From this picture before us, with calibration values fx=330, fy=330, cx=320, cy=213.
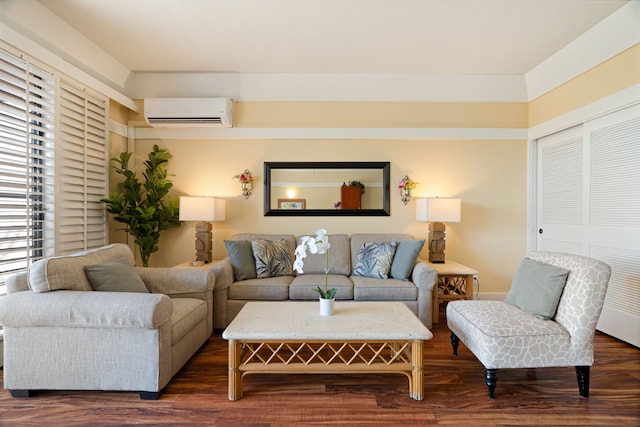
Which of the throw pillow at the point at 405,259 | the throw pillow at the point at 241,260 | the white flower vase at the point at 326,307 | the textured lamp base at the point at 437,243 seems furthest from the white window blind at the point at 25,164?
the textured lamp base at the point at 437,243

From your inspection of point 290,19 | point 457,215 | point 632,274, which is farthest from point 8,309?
point 632,274

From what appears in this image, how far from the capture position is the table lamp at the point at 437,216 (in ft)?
11.9

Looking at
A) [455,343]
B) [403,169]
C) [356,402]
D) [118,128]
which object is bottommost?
[356,402]

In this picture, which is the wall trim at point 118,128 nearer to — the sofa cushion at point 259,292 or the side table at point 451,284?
the sofa cushion at point 259,292

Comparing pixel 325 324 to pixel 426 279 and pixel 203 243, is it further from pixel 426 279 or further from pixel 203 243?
pixel 203 243

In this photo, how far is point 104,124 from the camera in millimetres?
3539

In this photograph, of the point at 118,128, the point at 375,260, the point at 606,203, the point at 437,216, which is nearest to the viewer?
the point at 606,203

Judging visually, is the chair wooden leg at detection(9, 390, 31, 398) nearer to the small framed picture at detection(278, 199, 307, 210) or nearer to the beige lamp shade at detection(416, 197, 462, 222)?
the small framed picture at detection(278, 199, 307, 210)

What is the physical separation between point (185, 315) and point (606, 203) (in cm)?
370

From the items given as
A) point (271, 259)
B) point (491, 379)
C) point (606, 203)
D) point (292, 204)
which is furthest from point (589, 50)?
point (271, 259)

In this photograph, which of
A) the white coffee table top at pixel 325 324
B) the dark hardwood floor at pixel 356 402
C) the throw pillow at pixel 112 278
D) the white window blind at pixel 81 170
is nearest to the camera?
the dark hardwood floor at pixel 356 402

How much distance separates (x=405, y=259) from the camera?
10.8 ft

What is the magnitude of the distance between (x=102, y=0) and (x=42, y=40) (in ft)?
2.17

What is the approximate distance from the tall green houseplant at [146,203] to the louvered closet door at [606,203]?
4308mm
